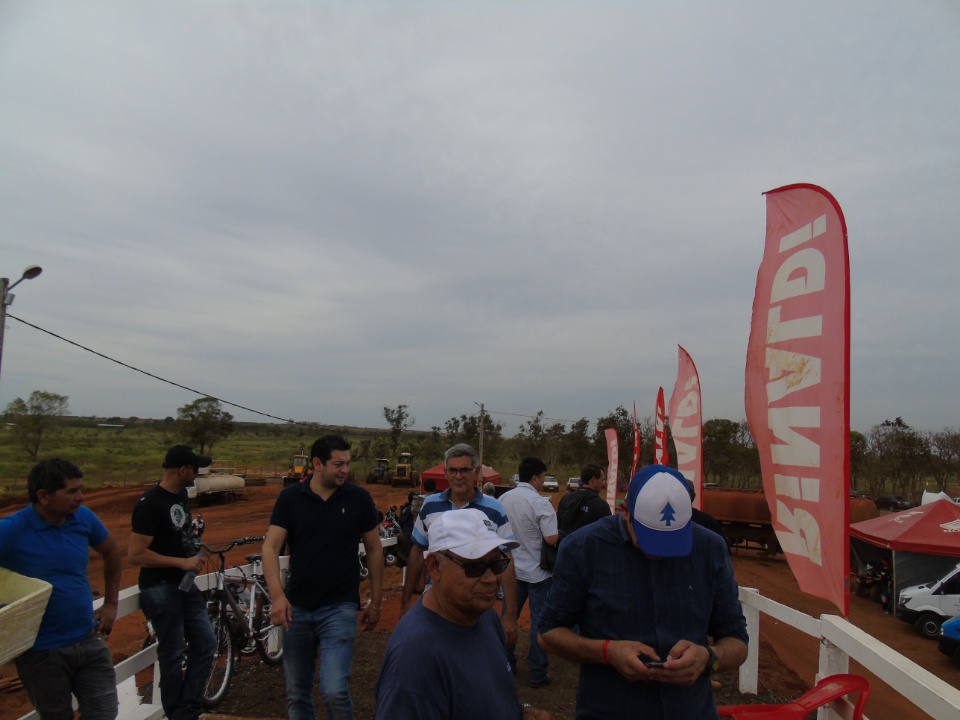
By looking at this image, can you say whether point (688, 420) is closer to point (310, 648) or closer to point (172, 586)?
point (310, 648)

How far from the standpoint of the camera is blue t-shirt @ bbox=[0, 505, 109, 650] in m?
3.10

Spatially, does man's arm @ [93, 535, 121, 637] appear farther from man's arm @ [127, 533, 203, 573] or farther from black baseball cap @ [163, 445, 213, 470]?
black baseball cap @ [163, 445, 213, 470]

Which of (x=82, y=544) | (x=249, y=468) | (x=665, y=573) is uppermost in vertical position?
(x=665, y=573)

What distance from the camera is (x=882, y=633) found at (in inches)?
475

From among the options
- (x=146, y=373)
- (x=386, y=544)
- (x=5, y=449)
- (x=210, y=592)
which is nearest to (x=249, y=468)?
(x=5, y=449)

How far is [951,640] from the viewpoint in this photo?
9.99 metres

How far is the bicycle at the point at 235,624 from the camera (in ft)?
16.5

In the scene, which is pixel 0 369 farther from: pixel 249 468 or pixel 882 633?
pixel 249 468

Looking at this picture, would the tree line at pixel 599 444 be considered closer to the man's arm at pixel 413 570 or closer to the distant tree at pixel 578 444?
the distant tree at pixel 578 444

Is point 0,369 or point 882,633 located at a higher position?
point 0,369

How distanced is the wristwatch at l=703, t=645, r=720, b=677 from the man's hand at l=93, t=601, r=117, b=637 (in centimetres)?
321

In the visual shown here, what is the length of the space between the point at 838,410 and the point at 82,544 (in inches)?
159

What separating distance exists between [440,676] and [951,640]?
11.9 m

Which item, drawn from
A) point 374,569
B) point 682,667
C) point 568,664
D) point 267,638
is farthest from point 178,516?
point 568,664
